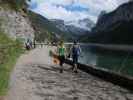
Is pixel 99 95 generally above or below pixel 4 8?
below

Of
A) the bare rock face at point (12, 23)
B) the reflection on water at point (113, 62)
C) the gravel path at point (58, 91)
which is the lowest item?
the reflection on water at point (113, 62)

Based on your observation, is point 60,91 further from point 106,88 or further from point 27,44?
point 27,44

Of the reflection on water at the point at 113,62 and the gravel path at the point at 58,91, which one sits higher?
the gravel path at the point at 58,91

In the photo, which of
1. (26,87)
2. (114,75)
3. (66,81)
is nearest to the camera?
(26,87)

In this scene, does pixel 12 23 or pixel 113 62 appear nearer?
pixel 12 23

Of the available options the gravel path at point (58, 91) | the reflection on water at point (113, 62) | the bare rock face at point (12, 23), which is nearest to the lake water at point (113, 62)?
the reflection on water at point (113, 62)

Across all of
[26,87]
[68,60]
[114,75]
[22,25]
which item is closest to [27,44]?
[22,25]

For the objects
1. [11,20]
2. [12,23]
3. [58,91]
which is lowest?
[58,91]

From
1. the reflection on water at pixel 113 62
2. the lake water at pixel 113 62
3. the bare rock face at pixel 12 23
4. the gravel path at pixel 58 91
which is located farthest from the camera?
the reflection on water at pixel 113 62

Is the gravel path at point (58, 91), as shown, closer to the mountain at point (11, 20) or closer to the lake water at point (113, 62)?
the lake water at point (113, 62)

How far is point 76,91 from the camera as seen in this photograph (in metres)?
16.9

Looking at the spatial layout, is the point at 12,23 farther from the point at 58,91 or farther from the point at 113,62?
the point at 58,91

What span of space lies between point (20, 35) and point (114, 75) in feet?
127

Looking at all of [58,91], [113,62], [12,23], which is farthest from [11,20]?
[58,91]
